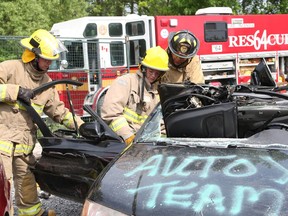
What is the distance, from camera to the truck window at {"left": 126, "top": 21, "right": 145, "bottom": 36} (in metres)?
11.0

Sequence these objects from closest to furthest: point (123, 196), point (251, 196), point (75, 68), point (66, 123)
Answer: point (251, 196), point (123, 196), point (66, 123), point (75, 68)

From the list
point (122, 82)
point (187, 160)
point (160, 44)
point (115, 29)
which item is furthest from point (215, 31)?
point (187, 160)

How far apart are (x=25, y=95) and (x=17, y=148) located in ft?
1.69

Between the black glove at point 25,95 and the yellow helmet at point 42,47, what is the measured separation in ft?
1.11

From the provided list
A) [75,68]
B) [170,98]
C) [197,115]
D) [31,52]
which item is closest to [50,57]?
[31,52]

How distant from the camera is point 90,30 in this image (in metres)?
11.2

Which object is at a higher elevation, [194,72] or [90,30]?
[90,30]

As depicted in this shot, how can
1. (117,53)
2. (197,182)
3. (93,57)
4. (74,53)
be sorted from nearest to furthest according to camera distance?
(197,182), (74,53), (93,57), (117,53)

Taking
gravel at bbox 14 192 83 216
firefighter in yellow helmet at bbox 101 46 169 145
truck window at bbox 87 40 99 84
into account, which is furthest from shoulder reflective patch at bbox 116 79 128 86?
truck window at bbox 87 40 99 84

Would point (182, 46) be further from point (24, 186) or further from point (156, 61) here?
point (24, 186)

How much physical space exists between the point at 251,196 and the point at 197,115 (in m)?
0.91

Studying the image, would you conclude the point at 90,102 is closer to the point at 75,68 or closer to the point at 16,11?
the point at 75,68

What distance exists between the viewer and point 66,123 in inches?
170

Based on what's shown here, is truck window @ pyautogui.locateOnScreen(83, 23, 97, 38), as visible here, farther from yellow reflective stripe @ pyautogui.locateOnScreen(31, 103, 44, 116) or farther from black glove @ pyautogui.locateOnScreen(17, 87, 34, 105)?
black glove @ pyautogui.locateOnScreen(17, 87, 34, 105)
